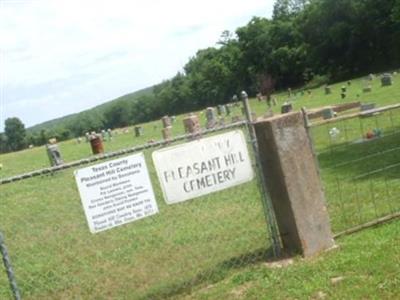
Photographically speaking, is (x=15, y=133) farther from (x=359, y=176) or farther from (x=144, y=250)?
(x=144, y=250)

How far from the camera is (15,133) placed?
302 feet

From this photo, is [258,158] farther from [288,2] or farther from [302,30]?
[288,2]

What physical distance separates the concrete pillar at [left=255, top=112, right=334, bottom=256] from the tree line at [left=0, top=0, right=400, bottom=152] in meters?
54.3

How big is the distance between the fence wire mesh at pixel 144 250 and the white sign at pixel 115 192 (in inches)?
18.9

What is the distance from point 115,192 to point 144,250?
9.52ft

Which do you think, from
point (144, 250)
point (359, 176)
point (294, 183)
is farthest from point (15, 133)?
point (294, 183)

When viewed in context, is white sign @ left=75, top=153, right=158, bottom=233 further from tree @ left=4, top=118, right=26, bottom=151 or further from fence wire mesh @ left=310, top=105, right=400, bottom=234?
tree @ left=4, top=118, right=26, bottom=151

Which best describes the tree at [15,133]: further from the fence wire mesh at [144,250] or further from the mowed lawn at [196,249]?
the fence wire mesh at [144,250]

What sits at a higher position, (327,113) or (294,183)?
(294,183)

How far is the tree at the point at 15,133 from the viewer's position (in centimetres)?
8961

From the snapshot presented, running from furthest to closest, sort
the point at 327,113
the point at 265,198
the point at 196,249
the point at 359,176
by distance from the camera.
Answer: the point at 327,113 < the point at 359,176 < the point at 196,249 < the point at 265,198

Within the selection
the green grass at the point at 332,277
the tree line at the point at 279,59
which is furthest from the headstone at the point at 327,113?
the tree line at the point at 279,59

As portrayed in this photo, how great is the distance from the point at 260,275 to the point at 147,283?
1.42m

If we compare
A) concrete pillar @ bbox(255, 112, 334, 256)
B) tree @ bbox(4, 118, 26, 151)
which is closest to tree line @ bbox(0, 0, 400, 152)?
tree @ bbox(4, 118, 26, 151)
